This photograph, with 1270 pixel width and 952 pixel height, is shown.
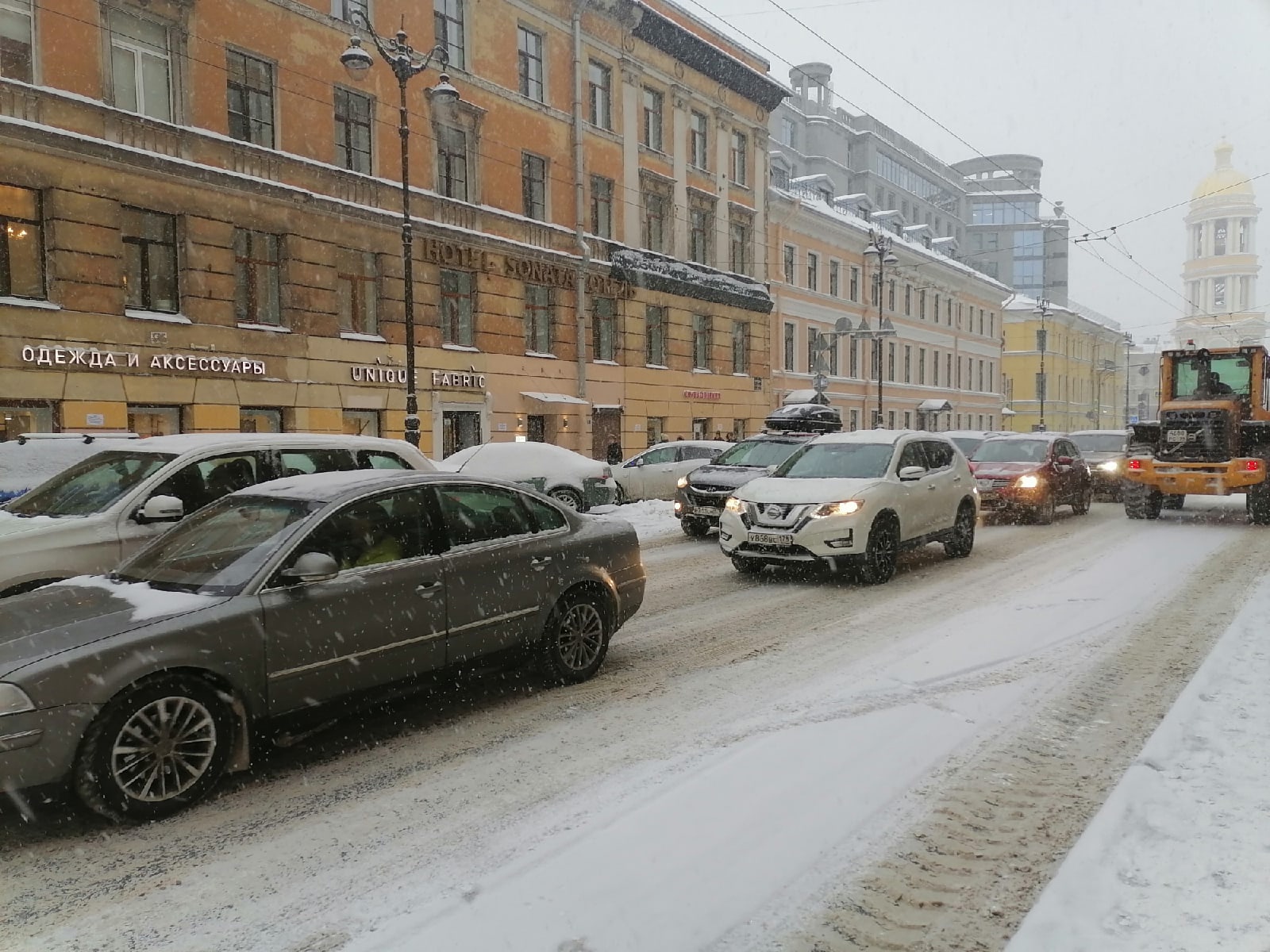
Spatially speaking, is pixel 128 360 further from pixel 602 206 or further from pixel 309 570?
pixel 602 206

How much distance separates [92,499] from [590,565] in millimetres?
3761

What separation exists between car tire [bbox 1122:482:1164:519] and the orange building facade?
15028 millimetres

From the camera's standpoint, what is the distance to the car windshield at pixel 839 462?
33.9 ft

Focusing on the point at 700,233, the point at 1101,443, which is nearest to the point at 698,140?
the point at 700,233

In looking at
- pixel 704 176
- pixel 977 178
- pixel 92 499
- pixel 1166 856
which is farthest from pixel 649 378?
pixel 977 178

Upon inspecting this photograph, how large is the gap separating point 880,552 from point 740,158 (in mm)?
28996

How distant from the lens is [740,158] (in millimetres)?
35438

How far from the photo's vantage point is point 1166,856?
343 centimetres

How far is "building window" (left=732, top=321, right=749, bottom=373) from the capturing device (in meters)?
35.0

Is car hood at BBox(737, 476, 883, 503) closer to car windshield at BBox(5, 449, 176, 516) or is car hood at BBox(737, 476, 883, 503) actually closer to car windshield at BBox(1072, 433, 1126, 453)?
car windshield at BBox(5, 449, 176, 516)

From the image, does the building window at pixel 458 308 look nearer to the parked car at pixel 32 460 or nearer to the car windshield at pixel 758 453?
the car windshield at pixel 758 453

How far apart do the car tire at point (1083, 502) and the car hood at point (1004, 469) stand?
180 centimetres

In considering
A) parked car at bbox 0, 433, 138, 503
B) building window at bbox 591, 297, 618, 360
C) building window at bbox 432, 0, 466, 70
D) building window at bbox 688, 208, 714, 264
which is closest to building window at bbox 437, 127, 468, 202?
building window at bbox 432, 0, 466, 70

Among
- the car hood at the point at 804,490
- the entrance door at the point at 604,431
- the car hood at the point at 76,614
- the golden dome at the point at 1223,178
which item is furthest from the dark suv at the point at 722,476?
the golden dome at the point at 1223,178
